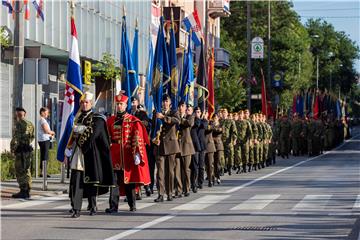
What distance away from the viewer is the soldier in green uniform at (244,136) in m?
33.7

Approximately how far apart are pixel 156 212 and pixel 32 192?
564cm

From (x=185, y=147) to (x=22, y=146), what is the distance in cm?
333

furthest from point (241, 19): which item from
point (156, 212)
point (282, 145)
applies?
point (156, 212)

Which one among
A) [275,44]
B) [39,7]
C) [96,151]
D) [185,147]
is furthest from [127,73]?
[275,44]

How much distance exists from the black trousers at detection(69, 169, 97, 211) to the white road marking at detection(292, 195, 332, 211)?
353cm

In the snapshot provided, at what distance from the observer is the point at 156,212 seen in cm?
1806

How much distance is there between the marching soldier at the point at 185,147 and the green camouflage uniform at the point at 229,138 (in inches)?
326

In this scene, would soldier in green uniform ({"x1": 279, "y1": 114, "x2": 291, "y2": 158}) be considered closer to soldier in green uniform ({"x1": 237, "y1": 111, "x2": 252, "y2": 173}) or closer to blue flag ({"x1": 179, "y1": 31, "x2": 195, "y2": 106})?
soldier in green uniform ({"x1": 237, "y1": 111, "x2": 252, "y2": 173})

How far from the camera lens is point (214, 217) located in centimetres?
1700

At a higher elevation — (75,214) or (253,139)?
(253,139)

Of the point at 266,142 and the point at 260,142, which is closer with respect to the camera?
the point at 260,142

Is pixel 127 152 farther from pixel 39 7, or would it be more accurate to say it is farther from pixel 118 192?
pixel 39 7

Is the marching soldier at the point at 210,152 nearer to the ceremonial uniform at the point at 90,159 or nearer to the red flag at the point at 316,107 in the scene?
the ceremonial uniform at the point at 90,159

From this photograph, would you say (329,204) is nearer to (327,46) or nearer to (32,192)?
(32,192)
